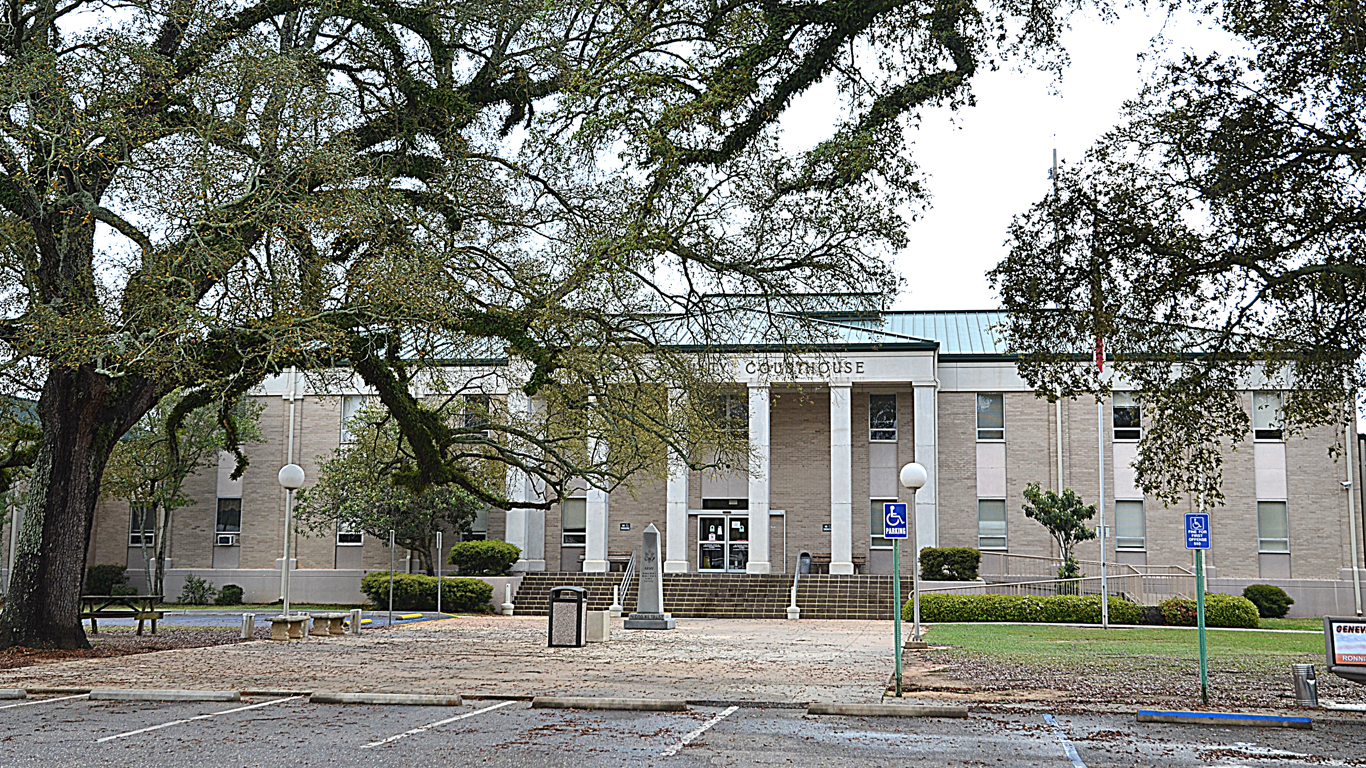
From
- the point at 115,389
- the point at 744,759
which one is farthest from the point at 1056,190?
the point at 115,389

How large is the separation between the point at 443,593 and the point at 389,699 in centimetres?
2508

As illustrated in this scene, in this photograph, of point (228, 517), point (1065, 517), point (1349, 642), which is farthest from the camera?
point (228, 517)

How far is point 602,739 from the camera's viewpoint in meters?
10.2

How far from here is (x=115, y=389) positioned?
62.5 ft

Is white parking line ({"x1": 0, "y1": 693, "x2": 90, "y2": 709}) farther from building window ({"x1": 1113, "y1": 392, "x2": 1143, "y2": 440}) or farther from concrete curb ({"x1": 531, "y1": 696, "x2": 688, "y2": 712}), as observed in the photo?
building window ({"x1": 1113, "y1": 392, "x2": 1143, "y2": 440})

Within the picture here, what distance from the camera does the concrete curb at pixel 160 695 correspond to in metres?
12.8

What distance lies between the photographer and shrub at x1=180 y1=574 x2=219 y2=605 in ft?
136

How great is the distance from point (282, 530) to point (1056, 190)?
34103 mm

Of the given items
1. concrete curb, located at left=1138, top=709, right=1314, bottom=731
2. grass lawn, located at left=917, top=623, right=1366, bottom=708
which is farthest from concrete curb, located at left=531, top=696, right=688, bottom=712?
concrete curb, located at left=1138, top=709, right=1314, bottom=731

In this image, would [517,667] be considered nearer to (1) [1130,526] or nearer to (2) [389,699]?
(2) [389,699]

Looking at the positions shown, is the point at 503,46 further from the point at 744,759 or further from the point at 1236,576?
the point at 1236,576

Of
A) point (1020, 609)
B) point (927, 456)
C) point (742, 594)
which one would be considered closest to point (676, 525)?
point (742, 594)

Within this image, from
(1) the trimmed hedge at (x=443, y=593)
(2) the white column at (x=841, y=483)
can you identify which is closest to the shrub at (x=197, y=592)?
(1) the trimmed hedge at (x=443, y=593)

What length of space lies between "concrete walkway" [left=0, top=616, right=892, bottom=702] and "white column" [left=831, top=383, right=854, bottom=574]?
1279cm
